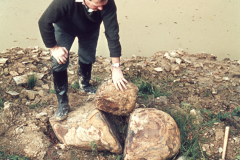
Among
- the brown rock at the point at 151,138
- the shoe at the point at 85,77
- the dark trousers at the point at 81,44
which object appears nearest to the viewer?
the brown rock at the point at 151,138

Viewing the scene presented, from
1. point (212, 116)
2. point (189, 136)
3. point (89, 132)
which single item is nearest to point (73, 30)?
point (89, 132)

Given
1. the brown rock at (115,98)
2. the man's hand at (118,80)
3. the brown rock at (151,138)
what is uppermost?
the man's hand at (118,80)

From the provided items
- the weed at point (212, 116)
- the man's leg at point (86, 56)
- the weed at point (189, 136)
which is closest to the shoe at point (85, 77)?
the man's leg at point (86, 56)

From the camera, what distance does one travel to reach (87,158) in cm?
190

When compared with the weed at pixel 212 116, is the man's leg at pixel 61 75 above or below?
above

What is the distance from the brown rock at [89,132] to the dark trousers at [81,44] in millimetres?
582

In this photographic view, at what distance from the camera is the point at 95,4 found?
1523 mm

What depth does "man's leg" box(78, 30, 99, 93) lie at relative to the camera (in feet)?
7.07

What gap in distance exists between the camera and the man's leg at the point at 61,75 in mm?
1908

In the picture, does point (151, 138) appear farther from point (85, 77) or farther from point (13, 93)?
point (13, 93)

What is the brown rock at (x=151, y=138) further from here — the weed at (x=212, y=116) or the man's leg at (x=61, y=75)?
the man's leg at (x=61, y=75)

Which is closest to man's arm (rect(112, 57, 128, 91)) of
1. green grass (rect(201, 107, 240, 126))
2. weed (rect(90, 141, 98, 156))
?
weed (rect(90, 141, 98, 156))

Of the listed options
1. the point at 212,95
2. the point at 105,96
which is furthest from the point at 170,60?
the point at 105,96

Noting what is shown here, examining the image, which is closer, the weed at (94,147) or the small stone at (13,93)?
the weed at (94,147)
